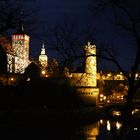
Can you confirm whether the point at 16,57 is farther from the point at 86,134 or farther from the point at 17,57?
the point at 86,134

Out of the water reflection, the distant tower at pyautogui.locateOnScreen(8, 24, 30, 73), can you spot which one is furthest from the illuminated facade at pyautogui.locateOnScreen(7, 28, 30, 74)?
the water reflection

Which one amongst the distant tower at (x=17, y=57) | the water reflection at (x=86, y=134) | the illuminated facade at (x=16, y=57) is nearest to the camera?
the distant tower at (x=17, y=57)

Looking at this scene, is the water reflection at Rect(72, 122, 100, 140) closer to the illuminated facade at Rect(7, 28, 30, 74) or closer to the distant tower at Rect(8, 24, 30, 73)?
the distant tower at Rect(8, 24, 30, 73)

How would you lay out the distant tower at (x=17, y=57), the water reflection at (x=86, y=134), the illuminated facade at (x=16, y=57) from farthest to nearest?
the water reflection at (x=86, y=134) → the illuminated facade at (x=16, y=57) → the distant tower at (x=17, y=57)

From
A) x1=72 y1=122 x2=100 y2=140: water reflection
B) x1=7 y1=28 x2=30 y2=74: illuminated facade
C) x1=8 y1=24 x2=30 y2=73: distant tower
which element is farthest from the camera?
x1=72 y1=122 x2=100 y2=140: water reflection

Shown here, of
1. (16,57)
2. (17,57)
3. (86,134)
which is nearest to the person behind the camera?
(16,57)

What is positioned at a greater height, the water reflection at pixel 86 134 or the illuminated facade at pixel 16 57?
the illuminated facade at pixel 16 57

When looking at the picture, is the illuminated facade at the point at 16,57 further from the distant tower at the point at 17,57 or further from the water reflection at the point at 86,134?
the water reflection at the point at 86,134

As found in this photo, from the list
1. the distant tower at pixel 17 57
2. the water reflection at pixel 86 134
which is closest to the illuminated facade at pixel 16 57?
the distant tower at pixel 17 57

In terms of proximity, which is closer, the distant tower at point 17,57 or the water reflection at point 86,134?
the distant tower at point 17,57

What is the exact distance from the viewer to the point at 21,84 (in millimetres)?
9414

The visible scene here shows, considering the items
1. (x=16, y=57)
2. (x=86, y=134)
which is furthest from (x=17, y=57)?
(x=86, y=134)

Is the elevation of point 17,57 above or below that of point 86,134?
above

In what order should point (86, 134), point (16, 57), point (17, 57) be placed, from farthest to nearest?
point (86, 134) → point (17, 57) → point (16, 57)
